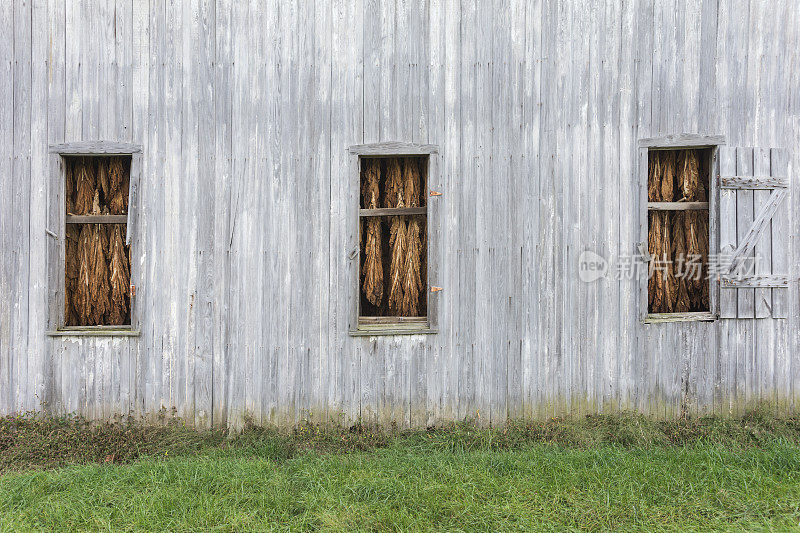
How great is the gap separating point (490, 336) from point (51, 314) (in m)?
4.75

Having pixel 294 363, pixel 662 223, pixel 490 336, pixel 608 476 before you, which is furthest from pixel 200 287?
pixel 662 223

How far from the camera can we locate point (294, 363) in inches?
213

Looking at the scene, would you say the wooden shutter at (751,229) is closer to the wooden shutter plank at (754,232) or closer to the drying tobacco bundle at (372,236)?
the wooden shutter plank at (754,232)

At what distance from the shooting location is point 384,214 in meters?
5.59

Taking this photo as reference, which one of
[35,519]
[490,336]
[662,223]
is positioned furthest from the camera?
[662,223]

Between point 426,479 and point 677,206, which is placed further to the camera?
point 677,206

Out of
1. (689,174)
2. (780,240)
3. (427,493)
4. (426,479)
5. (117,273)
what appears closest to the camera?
(427,493)

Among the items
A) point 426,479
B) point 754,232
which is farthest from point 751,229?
point 426,479

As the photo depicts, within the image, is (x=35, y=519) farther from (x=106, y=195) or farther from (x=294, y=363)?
(x=106, y=195)

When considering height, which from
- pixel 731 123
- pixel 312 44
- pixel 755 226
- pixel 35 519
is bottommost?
pixel 35 519

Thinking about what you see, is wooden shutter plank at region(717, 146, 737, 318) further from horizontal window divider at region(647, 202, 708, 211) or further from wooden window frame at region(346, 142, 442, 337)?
wooden window frame at region(346, 142, 442, 337)

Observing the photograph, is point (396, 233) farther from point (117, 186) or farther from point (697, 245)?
point (697, 245)

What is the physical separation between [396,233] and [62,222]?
364 cm

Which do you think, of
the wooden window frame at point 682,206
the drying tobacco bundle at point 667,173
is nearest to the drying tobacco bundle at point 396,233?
the wooden window frame at point 682,206
